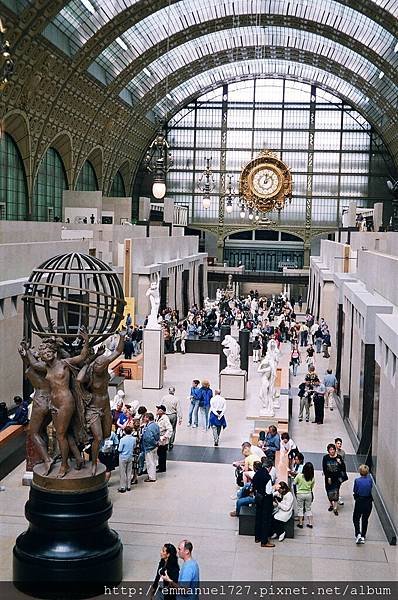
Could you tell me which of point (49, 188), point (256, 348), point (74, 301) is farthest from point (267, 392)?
point (49, 188)

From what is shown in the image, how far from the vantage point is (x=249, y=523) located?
Answer: 13.1m

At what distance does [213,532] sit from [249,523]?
0.56 metres

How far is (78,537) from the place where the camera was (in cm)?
1084

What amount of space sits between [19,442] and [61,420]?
5.99 metres

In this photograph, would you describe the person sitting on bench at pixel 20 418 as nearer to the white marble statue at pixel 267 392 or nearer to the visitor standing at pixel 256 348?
the white marble statue at pixel 267 392

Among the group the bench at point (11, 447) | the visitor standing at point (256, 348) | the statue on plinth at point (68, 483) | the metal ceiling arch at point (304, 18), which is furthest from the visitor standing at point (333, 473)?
the metal ceiling arch at point (304, 18)

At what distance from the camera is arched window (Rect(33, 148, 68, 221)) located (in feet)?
148

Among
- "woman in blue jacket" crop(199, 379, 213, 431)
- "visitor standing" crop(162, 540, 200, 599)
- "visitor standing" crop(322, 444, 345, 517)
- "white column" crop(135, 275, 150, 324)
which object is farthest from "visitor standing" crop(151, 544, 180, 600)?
"white column" crop(135, 275, 150, 324)

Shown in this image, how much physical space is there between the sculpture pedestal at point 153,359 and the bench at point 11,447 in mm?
7853

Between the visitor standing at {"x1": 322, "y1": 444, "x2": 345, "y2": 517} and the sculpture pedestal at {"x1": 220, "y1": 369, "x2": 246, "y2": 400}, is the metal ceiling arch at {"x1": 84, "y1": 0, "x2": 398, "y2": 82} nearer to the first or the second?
the sculpture pedestal at {"x1": 220, "y1": 369, "x2": 246, "y2": 400}

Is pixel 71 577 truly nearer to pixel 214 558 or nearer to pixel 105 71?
pixel 214 558

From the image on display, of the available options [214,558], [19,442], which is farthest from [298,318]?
[214,558]

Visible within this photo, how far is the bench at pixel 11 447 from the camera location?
15.8 meters

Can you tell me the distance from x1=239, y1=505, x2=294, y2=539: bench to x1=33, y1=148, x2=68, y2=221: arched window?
3312 centimetres
